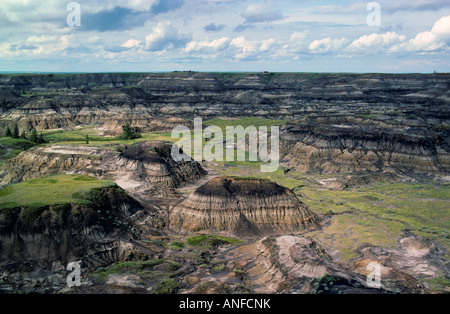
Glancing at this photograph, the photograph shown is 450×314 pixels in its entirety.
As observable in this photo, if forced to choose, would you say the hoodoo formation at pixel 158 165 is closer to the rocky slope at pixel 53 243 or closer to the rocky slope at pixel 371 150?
the rocky slope at pixel 53 243

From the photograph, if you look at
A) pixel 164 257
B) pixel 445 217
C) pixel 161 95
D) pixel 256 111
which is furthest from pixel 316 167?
pixel 161 95

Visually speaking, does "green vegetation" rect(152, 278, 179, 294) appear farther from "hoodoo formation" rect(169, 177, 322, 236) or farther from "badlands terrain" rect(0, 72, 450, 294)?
"hoodoo formation" rect(169, 177, 322, 236)

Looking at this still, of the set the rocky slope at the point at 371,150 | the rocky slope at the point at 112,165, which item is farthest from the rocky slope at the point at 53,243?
the rocky slope at the point at 371,150

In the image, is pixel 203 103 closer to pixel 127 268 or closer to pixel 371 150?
pixel 371 150

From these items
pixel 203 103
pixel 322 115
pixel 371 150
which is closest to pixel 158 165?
pixel 371 150

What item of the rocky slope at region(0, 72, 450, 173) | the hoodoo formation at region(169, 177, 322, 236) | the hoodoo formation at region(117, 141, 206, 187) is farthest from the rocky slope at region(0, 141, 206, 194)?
the rocky slope at region(0, 72, 450, 173)
